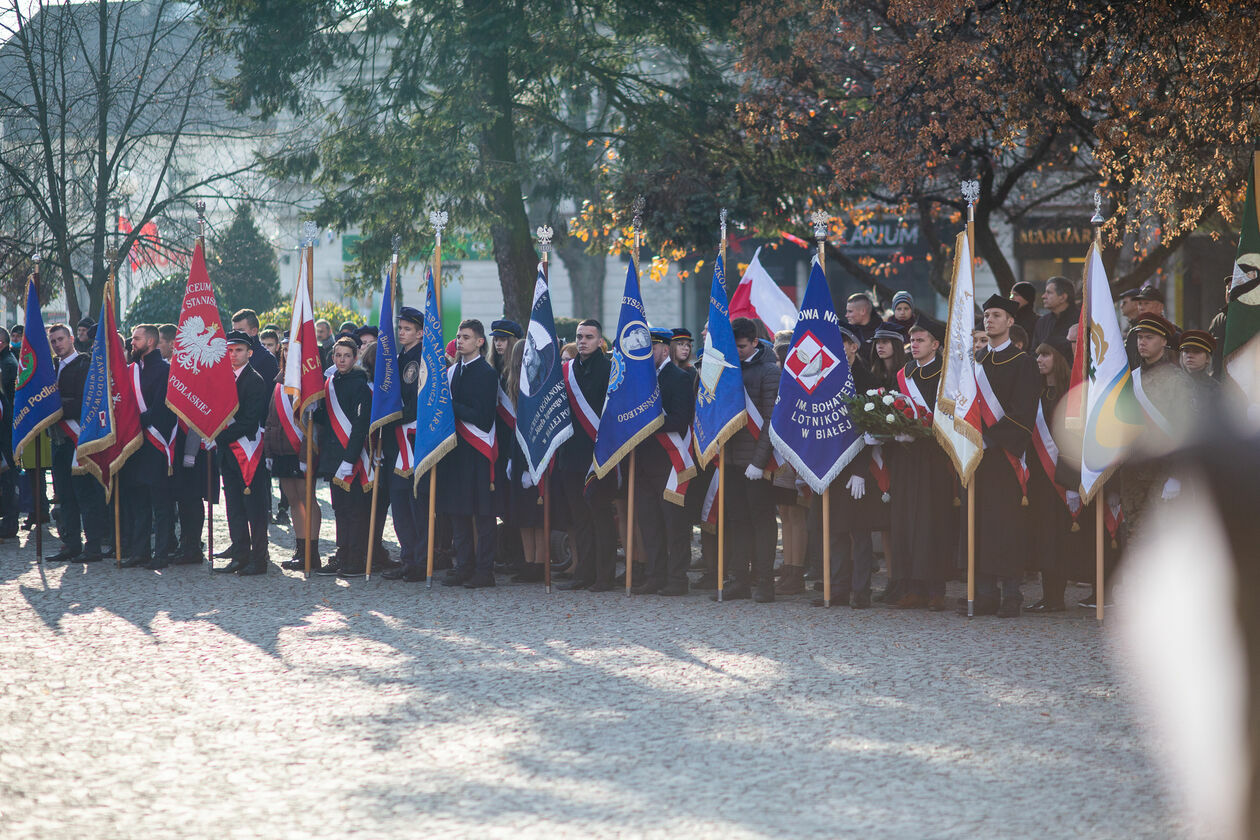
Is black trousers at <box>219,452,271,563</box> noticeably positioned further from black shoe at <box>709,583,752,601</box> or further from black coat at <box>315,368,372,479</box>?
black shoe at <box>709,583,752,601</box>

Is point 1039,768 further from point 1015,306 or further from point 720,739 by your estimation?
point 1015,306

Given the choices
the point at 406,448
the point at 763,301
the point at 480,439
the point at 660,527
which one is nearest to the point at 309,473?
the point at 406,448

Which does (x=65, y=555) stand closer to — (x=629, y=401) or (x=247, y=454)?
(x=247, y=454)

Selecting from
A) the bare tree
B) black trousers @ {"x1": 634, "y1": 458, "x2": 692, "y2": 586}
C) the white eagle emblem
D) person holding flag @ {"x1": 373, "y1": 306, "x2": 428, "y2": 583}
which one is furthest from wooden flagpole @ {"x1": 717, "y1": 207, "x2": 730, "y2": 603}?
the bare tree

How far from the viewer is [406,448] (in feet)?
36.9

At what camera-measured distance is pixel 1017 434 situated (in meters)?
9.53

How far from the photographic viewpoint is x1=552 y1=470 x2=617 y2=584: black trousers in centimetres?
1091

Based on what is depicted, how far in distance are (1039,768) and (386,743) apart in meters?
2.84

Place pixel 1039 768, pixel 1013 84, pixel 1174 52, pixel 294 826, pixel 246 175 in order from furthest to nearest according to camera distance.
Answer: pixel 246 175
pixel 1013 84
pixel 1174 52
pixel 1039 768
pixel 294 826

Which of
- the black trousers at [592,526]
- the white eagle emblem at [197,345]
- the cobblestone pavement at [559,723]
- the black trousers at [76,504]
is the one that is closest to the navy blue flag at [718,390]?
the black trousers at [592,526]

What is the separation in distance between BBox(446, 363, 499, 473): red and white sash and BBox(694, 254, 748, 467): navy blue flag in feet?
5.50

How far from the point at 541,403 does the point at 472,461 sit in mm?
734

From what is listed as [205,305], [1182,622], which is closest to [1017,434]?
[1182,622]

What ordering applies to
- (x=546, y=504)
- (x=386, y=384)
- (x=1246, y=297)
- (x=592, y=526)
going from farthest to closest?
1. (x=386, y=384)
2. (x=592, y=526)
3. (x=546, y=504)
4. (x=1246, y=297)
